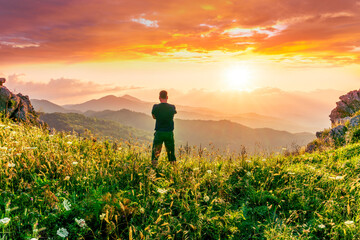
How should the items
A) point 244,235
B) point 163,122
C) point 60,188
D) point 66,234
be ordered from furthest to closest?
point 163,122
point 60,188
point 244,235
point 66,234

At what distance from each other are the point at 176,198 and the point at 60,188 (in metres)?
2.39

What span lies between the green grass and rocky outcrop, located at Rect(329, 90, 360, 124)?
18.3 m

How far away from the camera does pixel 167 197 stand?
16.3 ft

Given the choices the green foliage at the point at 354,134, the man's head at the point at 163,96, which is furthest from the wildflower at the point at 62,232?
the green foliage at the point at 354,134

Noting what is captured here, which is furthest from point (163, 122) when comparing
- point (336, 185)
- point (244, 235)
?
point (336, 185)

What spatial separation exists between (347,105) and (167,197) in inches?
969

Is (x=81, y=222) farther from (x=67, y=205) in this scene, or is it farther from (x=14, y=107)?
(x=14, y=107)

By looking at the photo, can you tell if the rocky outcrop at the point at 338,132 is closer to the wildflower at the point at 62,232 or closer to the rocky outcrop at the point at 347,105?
the rocky outcrop at the point at 347,105

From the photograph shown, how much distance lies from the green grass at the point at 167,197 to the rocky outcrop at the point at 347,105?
18296 mm

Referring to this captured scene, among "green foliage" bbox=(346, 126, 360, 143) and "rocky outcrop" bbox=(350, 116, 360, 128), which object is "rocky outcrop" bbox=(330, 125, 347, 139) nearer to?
"rocky outcrop" bbox=(350, 116, 360, 128)

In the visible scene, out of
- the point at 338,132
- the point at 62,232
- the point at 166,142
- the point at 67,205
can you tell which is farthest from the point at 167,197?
the point at 338,132

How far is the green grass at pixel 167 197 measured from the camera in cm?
393

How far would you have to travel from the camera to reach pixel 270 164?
22.8 feet

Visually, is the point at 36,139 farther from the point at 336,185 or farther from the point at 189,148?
the point at 336,185
